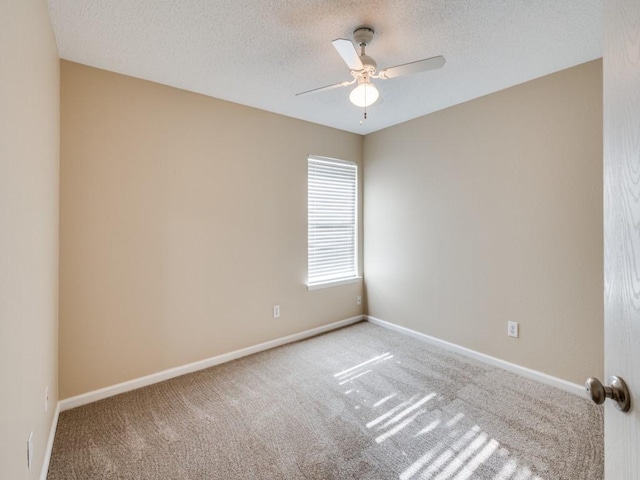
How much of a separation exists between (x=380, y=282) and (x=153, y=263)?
2.56 m

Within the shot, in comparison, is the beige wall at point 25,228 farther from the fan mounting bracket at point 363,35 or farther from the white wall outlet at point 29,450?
the fan mounting bracket at point 363,35

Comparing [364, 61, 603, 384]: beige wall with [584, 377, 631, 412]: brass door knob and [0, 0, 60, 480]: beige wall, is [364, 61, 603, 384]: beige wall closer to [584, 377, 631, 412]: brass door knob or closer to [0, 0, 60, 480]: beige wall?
[584, 377, 631, 412]: brass door knob

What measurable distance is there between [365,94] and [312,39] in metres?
0.49

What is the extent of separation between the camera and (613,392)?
690 mm

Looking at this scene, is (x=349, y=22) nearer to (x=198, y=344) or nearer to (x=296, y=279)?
(x=296, y=279)

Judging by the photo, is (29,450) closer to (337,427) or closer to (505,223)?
(337,427)

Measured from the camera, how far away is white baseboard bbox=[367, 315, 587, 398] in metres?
2.44

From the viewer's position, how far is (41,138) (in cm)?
163

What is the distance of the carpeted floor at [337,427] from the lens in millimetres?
1721

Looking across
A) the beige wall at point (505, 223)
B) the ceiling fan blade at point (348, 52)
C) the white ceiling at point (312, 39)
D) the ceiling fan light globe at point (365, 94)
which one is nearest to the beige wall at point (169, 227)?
the white ceiling at point (312, 39)

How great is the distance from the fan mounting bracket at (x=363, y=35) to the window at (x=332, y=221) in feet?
5.80

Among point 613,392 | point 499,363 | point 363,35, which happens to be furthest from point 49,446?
point 499,363

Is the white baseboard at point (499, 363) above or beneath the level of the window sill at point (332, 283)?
beneath

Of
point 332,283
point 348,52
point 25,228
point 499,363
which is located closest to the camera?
point 25,228
